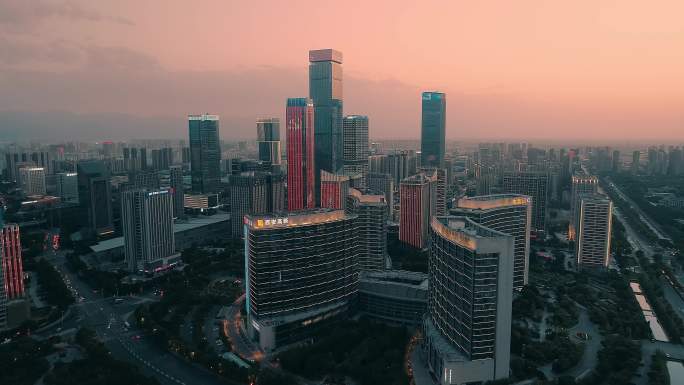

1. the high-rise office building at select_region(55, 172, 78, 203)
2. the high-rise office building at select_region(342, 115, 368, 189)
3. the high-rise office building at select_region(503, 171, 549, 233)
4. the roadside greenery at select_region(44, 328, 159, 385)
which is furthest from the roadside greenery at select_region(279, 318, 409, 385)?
the high-rise office building at select_region(55, 172, 78, 203)

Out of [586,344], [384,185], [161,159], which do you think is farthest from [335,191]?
[161,159]

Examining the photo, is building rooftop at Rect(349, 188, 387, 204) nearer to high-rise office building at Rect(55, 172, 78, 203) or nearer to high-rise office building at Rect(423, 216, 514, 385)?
high-rise office building at Rect(423, 216, 514, 385)

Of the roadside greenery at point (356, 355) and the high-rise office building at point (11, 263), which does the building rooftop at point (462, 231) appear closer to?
the roadside greenery at point (356, 355)

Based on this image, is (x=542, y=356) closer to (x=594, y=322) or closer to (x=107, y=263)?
(x=594, y=322)

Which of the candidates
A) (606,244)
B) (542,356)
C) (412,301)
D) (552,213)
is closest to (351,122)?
(552,213)

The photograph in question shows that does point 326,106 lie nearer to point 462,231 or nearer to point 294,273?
point 294,273

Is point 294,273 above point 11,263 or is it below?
above

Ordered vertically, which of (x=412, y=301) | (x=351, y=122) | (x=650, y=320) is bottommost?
(x=650, y=320)
